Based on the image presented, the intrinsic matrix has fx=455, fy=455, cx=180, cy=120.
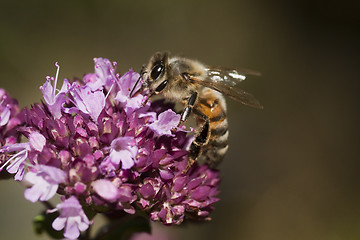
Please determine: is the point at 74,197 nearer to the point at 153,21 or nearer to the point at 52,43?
the point at 52,43

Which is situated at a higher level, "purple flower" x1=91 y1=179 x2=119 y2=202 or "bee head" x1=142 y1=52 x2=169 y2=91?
"bee head" x1=142 y1=52 x2=169 y2=91

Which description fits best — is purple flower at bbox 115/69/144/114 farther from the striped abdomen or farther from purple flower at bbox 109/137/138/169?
the striped abdomen

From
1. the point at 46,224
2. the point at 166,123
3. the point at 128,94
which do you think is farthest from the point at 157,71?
the point at 46,224

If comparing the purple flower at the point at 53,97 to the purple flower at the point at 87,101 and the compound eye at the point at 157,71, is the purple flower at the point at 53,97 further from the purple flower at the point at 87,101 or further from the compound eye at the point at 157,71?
the compound eye at the point at 157,71

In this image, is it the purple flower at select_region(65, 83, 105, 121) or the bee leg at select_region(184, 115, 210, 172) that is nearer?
the purple flower at select_region(65, 83, 105, 121)

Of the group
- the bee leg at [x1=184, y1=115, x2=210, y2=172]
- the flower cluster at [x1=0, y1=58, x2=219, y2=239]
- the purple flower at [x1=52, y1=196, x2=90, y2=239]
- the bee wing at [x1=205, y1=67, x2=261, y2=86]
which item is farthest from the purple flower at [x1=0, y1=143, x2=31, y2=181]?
the bee wing at [x1=205, y1=67, x2=261, y2=86]

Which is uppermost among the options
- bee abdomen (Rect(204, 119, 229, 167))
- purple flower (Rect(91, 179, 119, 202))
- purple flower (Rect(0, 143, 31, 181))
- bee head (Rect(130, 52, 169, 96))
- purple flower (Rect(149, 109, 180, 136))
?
bee head (Rect(130, 52, 169, 96))

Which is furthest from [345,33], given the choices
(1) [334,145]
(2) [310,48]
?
(1) [334,145]

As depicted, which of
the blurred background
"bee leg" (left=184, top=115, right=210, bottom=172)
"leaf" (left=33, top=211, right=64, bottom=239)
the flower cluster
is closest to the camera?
the flower cluster
